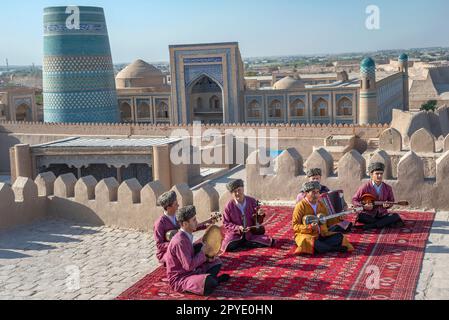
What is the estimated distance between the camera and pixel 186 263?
5.08m

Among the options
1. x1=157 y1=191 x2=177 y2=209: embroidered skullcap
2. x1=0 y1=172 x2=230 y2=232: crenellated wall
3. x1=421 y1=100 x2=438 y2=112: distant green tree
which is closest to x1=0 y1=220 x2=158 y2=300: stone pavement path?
x1=0 y1=172 x2=230 y2=232: crenellated wall

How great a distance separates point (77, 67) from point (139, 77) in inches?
348

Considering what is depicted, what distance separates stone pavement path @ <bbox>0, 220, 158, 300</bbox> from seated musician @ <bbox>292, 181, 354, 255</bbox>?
1515 mm

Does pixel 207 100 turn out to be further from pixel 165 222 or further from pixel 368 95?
pixel 165 222

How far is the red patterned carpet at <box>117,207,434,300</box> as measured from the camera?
4988 mm

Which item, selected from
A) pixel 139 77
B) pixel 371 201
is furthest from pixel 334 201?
pixel 139 77

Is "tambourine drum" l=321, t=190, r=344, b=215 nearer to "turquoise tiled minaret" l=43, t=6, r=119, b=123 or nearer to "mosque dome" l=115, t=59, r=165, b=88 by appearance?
"turquoise tiled minaret" l=43, t=6, r=119, b=123

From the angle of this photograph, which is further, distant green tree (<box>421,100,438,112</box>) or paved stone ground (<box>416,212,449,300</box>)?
distant green tree (<box>421,100,438,112</box>)

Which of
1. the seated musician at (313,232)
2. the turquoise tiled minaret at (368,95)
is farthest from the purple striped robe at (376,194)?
the turquoise tiled minaret at (368,95)

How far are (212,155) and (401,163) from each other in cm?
1033

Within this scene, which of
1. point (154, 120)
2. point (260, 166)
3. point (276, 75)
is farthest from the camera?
point (276, 75)
